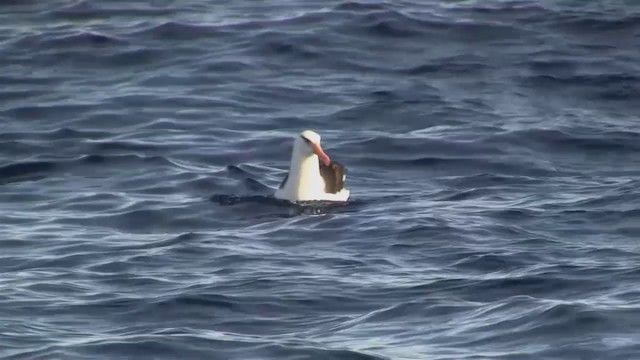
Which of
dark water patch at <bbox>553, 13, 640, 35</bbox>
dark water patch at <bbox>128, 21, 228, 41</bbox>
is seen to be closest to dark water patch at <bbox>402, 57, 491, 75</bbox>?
dark water patch at <bbox>553, 13, 640, 35</bbox>

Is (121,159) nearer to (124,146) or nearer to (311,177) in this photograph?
(124,146)

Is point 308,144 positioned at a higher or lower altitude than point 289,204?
higher

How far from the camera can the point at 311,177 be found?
18391mm

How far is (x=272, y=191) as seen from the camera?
18688 mm

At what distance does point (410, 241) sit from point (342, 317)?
9.33ft

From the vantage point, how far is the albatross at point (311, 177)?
58.8 ft

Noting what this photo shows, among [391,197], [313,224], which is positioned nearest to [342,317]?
[313,224]

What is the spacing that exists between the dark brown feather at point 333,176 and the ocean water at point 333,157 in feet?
1.04

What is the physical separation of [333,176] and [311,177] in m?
0.29

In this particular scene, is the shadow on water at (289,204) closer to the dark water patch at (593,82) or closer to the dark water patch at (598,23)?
the dark water patch at (593,82)

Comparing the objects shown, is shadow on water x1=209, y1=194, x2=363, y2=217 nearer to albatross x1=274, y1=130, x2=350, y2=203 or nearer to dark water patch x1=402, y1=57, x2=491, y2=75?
albatross x1=274, y1=130, x2=350, y2=203

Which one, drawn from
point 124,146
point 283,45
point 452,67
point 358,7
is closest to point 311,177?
point 124,146

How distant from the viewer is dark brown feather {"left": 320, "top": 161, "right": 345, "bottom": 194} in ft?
58.8

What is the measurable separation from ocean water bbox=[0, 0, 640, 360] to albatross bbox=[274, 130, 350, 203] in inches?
10.2
